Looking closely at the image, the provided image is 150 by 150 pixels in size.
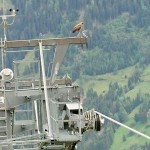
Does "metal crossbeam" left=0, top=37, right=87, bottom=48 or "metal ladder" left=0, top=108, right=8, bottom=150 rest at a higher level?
"metal crossbeam" left=0, top=37, right=87, bottom=48

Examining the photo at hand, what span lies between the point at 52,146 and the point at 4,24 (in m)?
5.77

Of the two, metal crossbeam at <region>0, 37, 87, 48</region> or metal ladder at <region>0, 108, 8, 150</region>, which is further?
metal ladder at <region>0, 108, 8, 150</region>

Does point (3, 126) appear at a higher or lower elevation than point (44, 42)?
lower

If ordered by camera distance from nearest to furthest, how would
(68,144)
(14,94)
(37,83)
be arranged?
(68,144)
(14,94)
(37,83)

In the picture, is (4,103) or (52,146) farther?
(4,103)

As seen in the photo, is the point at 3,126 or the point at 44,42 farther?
the point at 3,126

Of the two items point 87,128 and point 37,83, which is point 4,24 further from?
point 87,128

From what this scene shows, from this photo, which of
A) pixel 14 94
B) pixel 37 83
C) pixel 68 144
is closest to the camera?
pixel 68 144

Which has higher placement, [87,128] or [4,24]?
[4,24]

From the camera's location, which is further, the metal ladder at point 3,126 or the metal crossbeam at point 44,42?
the metal ladder at point 3,126

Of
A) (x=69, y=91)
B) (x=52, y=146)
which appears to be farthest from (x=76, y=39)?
(x=52, y=146)

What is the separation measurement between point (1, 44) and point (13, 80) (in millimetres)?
1779

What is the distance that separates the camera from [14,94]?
35.4 metres

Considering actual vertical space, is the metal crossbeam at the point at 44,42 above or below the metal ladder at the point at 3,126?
above
